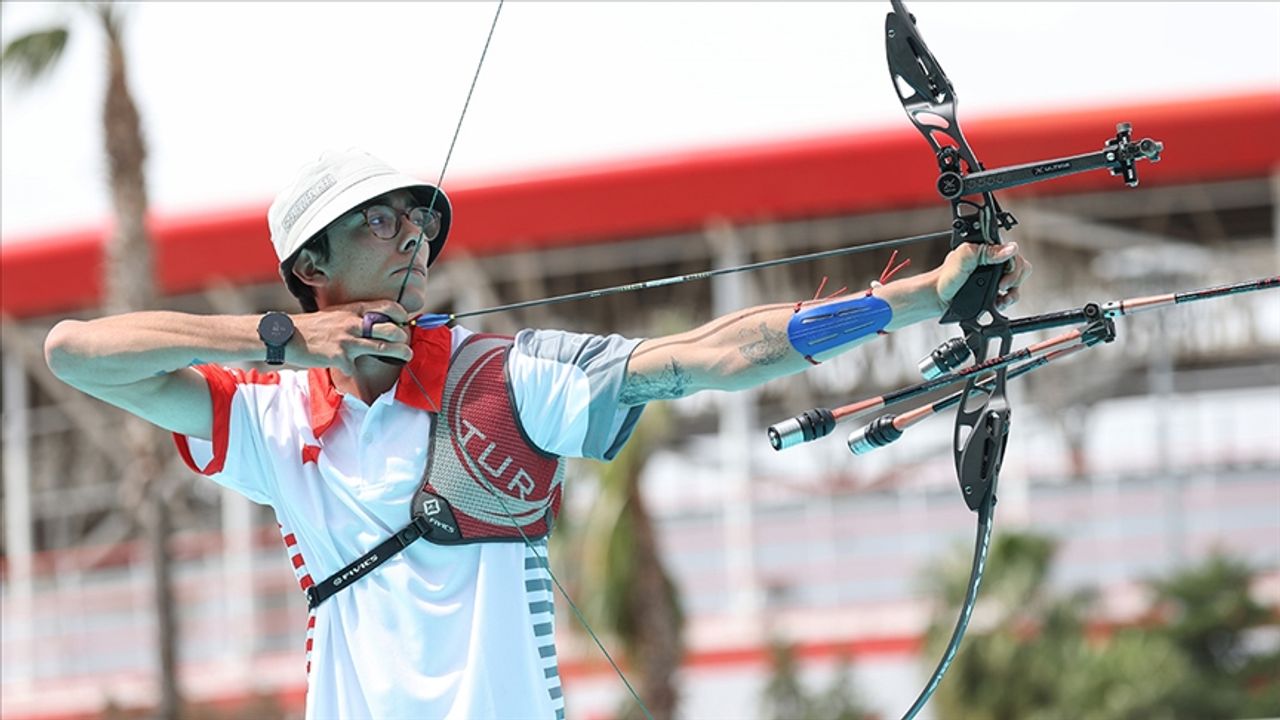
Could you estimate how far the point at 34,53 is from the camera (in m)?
14.2

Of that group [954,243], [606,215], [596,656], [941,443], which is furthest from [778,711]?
[954,243]

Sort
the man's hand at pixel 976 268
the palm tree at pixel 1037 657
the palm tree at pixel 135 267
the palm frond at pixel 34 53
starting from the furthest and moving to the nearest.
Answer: the palm frond at pixel 34 53 < the palm tree at pixel 135 267 < the palm tree at pixel 1037 657 < the man's hand at pixel 976 268

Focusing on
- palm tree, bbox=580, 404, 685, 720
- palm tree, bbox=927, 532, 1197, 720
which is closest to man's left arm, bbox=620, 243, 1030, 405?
palm tree, bbox=927, 532, 1197, 720

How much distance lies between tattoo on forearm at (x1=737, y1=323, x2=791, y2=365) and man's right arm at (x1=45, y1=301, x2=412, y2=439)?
0.56 meters

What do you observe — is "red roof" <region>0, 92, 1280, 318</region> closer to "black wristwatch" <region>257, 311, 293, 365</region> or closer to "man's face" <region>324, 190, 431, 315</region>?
"man's face" <region>324, 190, 431, 315</region>

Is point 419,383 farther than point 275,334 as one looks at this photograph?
Yes

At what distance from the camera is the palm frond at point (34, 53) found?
1418 cm

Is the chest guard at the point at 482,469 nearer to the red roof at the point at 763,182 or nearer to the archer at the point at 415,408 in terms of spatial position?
the archer at the point at 415,408

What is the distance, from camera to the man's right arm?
10.0 ft

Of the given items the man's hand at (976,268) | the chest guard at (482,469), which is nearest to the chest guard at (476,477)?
the chest guard at (482,469)

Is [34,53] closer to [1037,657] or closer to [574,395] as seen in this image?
[1037,657]

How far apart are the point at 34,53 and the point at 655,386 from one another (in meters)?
12.2

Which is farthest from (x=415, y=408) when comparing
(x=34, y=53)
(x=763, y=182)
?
(x=763, y=182)

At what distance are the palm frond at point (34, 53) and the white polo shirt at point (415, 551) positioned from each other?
11.7m
